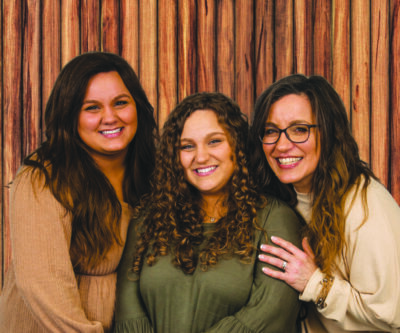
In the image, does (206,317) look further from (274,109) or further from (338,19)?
(338,19)

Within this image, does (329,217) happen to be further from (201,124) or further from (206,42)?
(206,42)

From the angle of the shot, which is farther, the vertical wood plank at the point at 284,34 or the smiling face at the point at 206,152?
the vertical wood plank at the point at 284,34

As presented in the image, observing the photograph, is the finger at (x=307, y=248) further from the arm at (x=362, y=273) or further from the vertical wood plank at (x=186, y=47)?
the vertical wood plank at (x=186, y=47)

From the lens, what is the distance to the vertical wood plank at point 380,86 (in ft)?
8.64

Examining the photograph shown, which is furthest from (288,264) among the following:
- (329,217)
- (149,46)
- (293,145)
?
(149,46)

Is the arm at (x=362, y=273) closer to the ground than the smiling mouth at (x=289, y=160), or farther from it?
closer to the ground

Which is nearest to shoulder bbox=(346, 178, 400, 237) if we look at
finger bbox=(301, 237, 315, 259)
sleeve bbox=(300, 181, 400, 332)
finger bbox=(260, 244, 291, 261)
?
sleeve bbox=(300, 181, 400, 332)

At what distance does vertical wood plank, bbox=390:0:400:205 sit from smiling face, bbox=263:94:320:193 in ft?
3.75

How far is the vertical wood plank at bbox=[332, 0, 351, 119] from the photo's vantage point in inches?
103

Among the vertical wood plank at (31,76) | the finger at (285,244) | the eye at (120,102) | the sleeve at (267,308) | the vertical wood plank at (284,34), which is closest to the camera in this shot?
the sleeve at (267,308)

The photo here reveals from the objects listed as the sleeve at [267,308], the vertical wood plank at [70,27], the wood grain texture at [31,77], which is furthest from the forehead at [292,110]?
the wood grain texture at [31,77]

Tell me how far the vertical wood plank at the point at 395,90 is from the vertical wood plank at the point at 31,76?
246 cm

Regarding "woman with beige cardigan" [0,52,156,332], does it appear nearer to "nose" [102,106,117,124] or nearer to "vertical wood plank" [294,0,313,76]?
"nose" [102,106,117,124]

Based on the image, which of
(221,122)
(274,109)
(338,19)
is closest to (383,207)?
(274,109)
